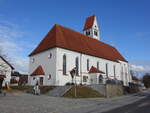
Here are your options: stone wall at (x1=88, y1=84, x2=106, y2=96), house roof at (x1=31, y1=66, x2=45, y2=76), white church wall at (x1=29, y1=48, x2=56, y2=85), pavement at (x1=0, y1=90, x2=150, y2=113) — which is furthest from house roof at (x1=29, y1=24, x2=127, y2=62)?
pavement at (x1=0, y1=90, x2=150, y2=113)

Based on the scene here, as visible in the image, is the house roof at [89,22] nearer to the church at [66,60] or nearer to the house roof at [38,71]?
the church at [66,60]

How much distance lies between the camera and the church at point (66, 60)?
32.7 metres

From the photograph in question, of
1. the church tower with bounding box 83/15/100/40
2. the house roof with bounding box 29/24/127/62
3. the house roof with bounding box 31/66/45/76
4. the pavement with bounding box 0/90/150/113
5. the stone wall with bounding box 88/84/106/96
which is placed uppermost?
the church tower with bounding box 83/15/100/40

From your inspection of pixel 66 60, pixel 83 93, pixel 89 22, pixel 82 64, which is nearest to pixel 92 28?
pixel 89 22

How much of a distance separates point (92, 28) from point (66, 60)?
24519 millimetres

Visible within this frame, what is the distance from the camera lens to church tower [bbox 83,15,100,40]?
55406 millimetres

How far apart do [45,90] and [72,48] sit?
36.6 ft

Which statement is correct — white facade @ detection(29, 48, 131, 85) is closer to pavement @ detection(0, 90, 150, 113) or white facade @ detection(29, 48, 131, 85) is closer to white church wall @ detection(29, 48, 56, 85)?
white church wall @ detection(29, 48, 56, 85)

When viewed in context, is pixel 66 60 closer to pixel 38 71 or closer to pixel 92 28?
pixel 38 71

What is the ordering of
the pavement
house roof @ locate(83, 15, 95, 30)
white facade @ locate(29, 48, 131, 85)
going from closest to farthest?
the pavement → white facade @ locate(29, 48, 131, 85) → house roof @ locate(83, 15, 95, 30)

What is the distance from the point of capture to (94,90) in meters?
27.8

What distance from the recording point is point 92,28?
55219mm

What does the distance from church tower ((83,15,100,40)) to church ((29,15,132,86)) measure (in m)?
9.64

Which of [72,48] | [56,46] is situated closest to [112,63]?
[72,48]
